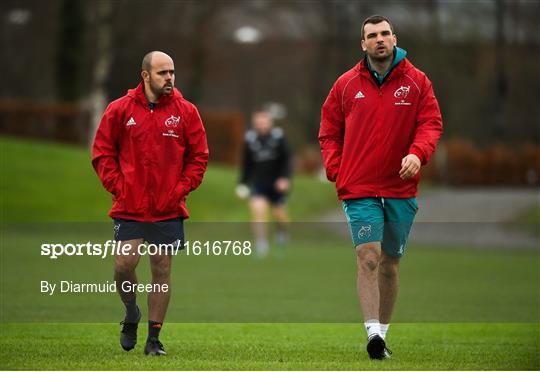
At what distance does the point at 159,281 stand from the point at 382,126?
6.17ft

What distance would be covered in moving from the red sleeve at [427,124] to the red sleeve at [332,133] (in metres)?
0.55

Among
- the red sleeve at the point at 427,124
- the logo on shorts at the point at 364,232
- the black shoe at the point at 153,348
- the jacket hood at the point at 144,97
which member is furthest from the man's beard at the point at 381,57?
the black shoe at the point at 153,348

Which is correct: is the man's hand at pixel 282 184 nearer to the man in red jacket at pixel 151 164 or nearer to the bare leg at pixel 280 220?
the bare leg at pixel 280 220

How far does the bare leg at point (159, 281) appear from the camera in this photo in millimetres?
8562

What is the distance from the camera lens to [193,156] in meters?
8.59

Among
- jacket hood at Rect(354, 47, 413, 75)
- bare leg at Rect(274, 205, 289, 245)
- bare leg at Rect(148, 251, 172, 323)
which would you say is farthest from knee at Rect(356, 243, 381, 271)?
bare leg at Rect(274, 205, 289, 245)

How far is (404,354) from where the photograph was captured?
9.00 meters

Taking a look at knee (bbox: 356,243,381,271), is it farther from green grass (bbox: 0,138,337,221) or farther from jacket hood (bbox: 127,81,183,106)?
green grass (bbox: 0,138,337,221)

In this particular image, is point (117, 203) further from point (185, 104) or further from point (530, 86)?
point (530, 86)

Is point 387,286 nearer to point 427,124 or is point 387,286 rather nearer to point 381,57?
point 427,124

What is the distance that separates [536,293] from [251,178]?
25.6ft

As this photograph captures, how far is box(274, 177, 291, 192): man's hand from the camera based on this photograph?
2175 cm

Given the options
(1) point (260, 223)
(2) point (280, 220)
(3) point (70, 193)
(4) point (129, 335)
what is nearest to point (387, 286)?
(4) point (129, 335)

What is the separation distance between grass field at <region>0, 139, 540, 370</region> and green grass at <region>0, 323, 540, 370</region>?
1 cm
